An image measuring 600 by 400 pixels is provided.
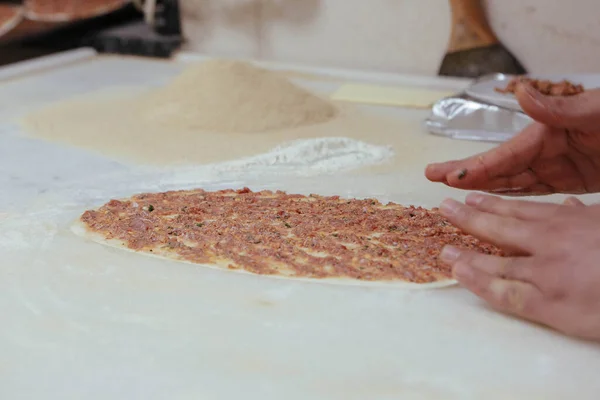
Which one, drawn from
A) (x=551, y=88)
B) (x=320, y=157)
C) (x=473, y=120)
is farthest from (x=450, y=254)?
(x=551, y=88)

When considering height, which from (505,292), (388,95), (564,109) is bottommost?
(388,95)

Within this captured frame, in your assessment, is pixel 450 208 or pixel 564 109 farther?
pixel 564 109

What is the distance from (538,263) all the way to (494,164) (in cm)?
39

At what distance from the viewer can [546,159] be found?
1415 millimetres

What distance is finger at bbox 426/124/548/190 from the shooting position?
1.37 meters

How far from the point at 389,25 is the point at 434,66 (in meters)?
0.24

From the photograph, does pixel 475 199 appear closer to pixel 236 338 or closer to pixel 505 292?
pixel 505 292

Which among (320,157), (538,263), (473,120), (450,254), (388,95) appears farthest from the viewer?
(388,95)

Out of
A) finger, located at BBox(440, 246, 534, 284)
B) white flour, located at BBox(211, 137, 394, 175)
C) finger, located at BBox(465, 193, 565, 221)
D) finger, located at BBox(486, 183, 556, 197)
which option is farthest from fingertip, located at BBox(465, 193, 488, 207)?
white flour, located at BBox(211, 137, 394, 175)

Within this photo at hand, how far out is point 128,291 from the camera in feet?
4.01

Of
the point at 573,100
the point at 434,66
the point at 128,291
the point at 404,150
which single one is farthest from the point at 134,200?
the point at 434,66

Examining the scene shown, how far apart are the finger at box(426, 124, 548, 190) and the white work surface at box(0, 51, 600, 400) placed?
0.28 m

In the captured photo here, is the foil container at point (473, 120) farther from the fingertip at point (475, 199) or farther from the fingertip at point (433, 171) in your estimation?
the fingertip at point (475, 199)

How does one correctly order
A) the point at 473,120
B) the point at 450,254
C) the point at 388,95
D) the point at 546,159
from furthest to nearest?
the point at 388,95
the point at 473,120
the point at 546,159
the point at 450,254
